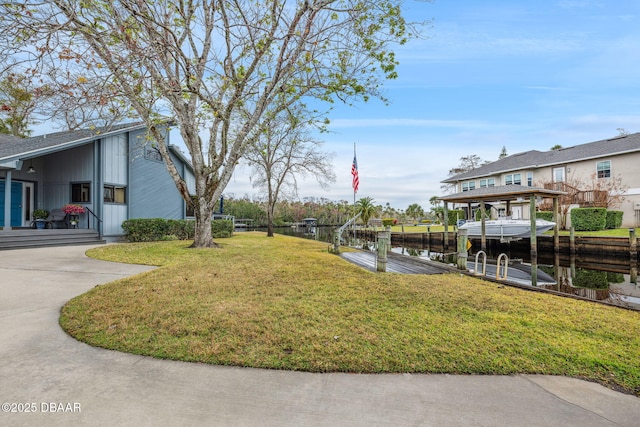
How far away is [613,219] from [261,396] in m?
27.9

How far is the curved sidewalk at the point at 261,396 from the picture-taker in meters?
2.22

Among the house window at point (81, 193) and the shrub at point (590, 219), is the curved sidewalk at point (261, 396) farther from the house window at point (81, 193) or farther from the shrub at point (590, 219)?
the shrub at point (590, 219)

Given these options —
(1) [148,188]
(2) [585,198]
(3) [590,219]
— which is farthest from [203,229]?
(2) [585,198]

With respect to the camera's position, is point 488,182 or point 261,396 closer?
point 261,396

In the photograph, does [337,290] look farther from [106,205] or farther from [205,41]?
[106,205]

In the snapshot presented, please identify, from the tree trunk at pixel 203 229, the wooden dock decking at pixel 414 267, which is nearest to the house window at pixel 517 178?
the wooden dock decking at pixel 414 267

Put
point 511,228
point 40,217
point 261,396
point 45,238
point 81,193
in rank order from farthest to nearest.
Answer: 1. point 511,228
2. point 81,193
3. point 40,217
4. point 45,238
5. point 261,396

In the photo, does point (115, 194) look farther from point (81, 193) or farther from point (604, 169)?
point (604, 169)

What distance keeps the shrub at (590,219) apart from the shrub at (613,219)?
877 millimetres

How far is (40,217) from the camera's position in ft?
47.5

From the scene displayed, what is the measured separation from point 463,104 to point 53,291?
15407mm

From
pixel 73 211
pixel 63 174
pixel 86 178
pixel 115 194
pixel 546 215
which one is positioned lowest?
pixel 546 215

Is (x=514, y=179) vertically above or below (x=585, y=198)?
above

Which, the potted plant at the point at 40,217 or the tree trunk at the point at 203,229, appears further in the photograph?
the potted plant at the point at 40,217
